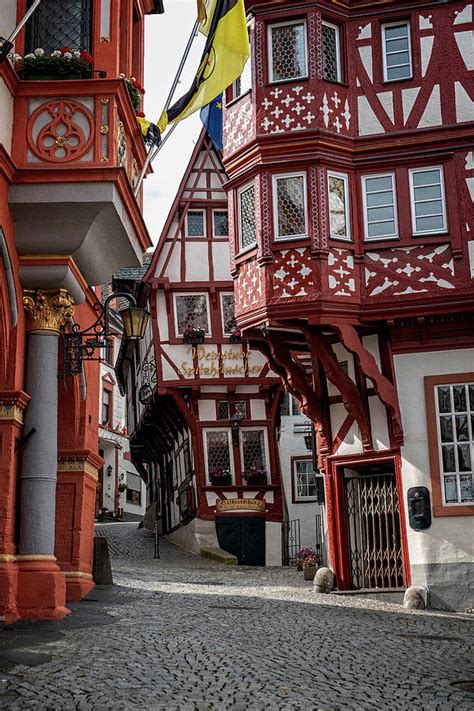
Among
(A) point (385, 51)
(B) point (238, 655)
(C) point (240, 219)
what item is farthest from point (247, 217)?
(B) point (238, 655)

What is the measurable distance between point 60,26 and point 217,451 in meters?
19.3

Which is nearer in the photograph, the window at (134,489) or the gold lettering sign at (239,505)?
the gold lettering sign at (239,505)

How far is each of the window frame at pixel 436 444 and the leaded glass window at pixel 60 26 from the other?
8.68 metres

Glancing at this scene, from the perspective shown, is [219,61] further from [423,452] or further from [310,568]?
[310,568]

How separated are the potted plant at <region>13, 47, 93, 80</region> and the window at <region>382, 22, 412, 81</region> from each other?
8.54 m

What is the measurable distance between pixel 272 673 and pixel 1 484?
4623 mm

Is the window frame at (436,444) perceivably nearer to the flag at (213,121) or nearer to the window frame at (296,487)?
the flag at (213,121)

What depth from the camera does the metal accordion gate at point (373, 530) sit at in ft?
Answer: 65.7

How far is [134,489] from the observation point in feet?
206

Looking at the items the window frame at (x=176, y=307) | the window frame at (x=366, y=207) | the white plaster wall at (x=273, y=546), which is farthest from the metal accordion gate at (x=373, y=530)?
the window frame at (x=176, y=307)

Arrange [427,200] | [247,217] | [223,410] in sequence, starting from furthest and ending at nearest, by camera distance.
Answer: [223,410], [247,217], [427,200]

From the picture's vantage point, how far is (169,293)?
3272cm

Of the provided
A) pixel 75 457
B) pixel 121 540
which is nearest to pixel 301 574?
pixel 75 457

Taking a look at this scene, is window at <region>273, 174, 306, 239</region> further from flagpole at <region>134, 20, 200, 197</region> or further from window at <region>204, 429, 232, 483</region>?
window at <region>204, 429, 232, 483</region>
